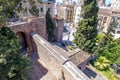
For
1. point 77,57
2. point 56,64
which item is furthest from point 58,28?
point 56,64

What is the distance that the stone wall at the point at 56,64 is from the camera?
9422 millimetres

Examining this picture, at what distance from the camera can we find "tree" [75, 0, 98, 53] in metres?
17.9

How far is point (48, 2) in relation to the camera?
88.4 feet

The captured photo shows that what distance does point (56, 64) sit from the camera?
10.5m

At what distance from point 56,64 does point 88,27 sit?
32.6ft

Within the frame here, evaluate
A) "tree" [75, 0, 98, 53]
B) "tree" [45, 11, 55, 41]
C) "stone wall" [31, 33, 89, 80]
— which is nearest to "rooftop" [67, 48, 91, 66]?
"stone wall" [31, 33, 89, 80]

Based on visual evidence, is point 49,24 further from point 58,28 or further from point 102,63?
point 102,63

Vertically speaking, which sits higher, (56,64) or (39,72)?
(56,64)

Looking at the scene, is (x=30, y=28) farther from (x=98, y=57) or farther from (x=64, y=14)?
(x=64, y=14)

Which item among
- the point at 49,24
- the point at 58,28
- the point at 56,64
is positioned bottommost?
the point at 56,64

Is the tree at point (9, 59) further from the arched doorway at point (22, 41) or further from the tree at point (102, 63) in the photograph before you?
the tree at point (102, 63)

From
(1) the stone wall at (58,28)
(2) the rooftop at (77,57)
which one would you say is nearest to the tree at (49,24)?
(1) the stone wall at (58,28)

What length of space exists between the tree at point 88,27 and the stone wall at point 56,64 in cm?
872

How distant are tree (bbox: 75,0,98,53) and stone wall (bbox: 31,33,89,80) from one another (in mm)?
8721
